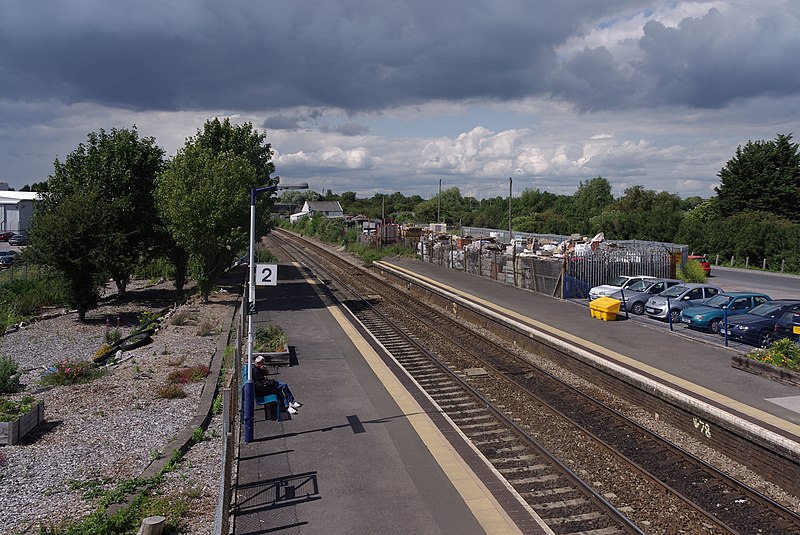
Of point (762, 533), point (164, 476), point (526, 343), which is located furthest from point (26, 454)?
point (526, 343)

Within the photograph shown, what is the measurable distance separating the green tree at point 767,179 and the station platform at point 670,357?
43994 mm

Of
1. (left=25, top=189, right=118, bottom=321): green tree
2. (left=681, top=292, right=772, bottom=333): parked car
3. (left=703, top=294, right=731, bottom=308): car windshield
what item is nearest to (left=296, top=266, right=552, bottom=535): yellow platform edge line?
(left=681, top=292, right=772, bottom=333): parked car

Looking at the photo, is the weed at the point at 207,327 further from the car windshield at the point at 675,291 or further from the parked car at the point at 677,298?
the car windshield at the point at 675,291

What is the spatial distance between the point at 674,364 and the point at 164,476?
11853mm

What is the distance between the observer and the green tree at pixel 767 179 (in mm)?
61562

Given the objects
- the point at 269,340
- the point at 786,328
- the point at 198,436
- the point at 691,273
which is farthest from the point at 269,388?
the point at 691,273

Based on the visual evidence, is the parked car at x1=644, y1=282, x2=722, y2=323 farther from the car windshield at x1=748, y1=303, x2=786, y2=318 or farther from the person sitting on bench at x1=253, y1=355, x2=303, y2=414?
the person sitting on bench at x1=253, y1=355, x2=303, y2=414

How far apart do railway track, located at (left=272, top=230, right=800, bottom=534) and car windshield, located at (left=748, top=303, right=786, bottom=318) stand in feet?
24.6

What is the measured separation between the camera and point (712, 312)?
69.1 feet

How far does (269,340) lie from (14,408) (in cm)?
692

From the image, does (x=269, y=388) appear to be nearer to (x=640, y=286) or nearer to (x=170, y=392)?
(x=170, y=392)

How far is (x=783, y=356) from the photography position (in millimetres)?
14508

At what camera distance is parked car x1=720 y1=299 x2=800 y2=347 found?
58.4 feet

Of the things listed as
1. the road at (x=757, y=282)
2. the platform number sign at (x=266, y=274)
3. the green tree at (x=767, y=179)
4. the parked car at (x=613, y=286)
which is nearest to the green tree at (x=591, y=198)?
the green tree at (x=767, y=179)
